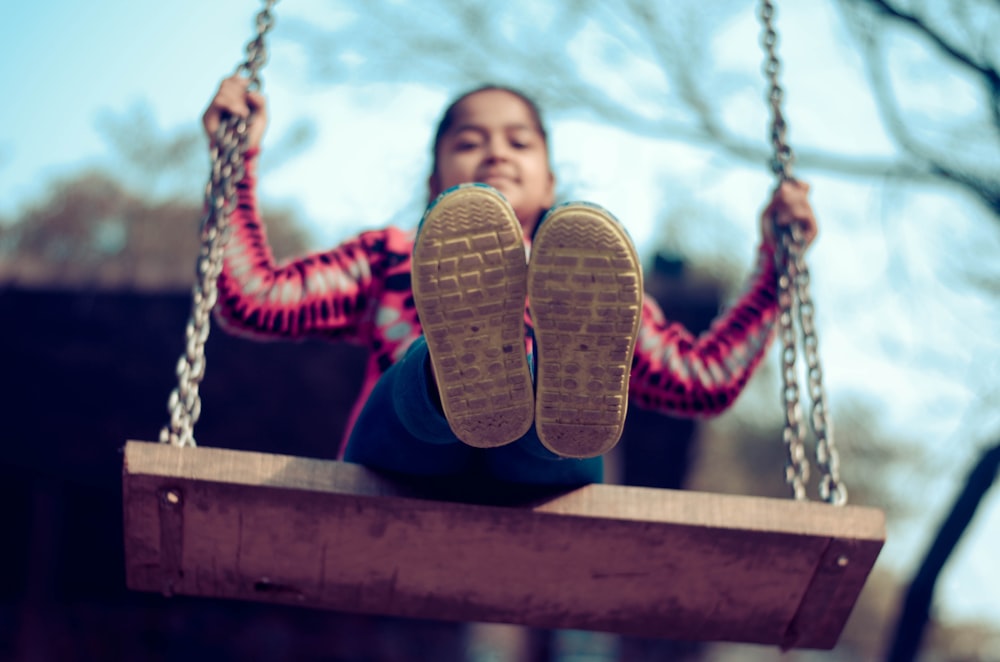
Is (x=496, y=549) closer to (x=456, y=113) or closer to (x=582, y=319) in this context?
(x=582, y=319)

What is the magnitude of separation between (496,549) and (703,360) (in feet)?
2.50

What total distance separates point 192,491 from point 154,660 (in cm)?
668

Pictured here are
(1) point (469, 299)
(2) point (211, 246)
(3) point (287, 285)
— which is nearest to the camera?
(1) point (469, 299)

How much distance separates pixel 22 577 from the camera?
716 cm

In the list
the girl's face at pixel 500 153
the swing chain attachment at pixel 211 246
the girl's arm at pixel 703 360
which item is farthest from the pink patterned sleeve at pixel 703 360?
the swing chain attachment at pixel 211 246

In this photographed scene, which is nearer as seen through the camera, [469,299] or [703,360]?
[469,299]

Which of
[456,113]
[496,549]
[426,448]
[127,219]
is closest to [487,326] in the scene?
[426,448]

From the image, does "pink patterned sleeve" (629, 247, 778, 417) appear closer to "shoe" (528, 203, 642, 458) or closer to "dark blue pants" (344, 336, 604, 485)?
"dark blue pants" (344, 336, 604, 485)

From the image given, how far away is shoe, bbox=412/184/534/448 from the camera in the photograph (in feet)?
4.84

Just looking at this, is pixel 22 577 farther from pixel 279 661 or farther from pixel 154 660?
pixel 279 661

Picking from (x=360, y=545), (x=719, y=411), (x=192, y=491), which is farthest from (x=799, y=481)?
(x=192, y=491)

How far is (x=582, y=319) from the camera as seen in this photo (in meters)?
1.48

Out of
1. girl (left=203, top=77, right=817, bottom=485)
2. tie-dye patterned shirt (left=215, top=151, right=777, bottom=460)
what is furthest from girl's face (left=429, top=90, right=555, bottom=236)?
girl (left=203, top=77, right=817, bottom=485)

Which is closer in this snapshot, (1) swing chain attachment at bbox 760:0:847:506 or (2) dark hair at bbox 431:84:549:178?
(1) swing chain attachment at bbox 760:0:847:506
